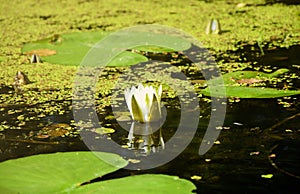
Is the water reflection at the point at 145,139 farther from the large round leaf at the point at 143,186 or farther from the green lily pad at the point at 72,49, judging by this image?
the green lily pad at the point at 72,49

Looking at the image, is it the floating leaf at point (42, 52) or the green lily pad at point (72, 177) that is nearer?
Result: the green lily pad at point (72, 177)

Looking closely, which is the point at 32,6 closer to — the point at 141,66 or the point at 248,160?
the point at 141,66

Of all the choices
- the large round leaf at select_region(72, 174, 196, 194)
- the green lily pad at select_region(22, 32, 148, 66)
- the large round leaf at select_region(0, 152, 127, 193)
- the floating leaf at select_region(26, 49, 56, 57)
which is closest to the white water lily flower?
the large round leaf at select_region(0, 152, 127, 193)

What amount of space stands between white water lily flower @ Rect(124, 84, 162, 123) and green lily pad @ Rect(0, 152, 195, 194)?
11.5 inches

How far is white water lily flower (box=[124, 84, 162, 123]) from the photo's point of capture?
1.89m

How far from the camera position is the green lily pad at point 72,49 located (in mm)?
2809

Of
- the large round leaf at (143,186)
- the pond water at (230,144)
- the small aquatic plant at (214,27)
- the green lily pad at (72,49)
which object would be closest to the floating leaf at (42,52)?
the green lily pad at (72,49)

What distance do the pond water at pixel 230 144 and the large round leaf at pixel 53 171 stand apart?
0.19ft

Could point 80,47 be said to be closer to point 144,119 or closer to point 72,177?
point 144,119

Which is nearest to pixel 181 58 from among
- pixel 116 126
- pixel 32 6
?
pixel 116 126

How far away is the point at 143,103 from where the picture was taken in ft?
6.28

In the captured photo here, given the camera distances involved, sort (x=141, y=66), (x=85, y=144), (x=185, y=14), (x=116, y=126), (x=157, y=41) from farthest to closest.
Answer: (x=185, y=14) < (x=157, y=41) < (x=141, y=66) < (x=116, y=126) < (x=85, y=144)

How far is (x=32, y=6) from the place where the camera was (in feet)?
15.3

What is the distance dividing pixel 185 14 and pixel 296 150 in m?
2.47
